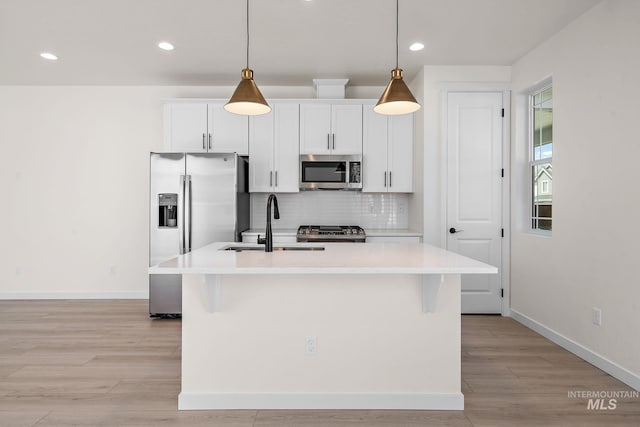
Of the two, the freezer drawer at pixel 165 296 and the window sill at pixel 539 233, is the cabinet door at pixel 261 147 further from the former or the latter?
the window sill at pixel 539 233

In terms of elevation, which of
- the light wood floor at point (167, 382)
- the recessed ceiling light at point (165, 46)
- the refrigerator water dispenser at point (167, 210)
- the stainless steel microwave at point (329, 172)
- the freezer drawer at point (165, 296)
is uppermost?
the recessed ceiling light at point (165, 46)

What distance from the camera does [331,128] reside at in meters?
4.34

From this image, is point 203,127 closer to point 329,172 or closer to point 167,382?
point 329,172

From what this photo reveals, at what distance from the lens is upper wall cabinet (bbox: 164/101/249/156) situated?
4.33 metres

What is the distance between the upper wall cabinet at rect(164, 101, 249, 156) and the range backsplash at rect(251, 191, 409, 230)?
971 mm

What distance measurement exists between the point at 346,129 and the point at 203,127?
1670mm

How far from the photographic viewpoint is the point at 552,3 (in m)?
2.76

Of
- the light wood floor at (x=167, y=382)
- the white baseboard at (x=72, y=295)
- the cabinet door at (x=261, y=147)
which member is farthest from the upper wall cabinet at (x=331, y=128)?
the white baseboard at (x=72, y=295)

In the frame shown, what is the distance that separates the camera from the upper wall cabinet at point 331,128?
14.2 feet

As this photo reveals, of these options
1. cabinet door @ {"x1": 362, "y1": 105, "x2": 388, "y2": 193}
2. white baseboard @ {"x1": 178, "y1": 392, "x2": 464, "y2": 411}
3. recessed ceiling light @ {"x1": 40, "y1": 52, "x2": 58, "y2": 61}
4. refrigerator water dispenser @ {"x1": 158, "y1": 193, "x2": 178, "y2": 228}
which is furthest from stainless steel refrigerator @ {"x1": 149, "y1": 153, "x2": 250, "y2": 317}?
white baseboard @ {"x1": 178, "y1": 392, "x2": 464, "y2": 411}

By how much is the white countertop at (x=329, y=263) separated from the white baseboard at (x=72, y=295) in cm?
293

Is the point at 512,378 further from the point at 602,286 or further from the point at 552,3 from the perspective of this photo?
the point at 552,3

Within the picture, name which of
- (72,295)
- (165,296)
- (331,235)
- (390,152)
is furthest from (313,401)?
(72,295)

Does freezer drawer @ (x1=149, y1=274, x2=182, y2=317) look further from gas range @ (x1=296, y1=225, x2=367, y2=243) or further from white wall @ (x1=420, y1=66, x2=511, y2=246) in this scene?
white wall @ (x1=420, y1=66, x2=511, y2=246)
